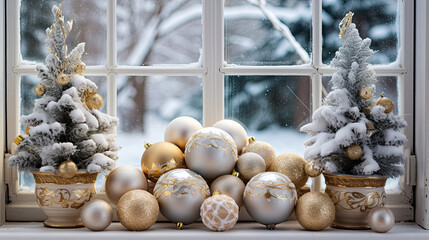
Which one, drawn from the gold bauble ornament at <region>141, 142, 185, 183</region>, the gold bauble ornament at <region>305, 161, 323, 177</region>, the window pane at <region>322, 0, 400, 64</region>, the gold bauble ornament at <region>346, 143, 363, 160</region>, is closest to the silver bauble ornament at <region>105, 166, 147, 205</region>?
the gold bauble ornament at <region>141, 142, 185, 183</region>

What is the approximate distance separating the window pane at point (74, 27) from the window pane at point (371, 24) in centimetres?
85

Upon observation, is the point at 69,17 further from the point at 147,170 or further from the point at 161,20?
the point at 147,170

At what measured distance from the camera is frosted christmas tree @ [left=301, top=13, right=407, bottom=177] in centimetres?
148

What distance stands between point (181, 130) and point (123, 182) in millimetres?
265

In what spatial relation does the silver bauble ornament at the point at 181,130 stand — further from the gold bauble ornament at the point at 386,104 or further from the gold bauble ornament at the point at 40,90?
the gold bauble ornament at the point at 386,104

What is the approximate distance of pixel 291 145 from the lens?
1768mm

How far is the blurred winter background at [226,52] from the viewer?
5.78ft

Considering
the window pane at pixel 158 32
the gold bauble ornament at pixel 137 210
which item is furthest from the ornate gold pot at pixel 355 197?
the window pane at pixel 158 32

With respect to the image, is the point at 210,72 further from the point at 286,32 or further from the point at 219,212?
the point at 219,212

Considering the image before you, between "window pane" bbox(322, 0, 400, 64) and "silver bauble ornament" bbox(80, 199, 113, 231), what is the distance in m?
0.97

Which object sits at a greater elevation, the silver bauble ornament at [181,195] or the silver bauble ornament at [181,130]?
the silver bauble ornament at [181,130]

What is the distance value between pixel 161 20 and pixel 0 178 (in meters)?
0.81

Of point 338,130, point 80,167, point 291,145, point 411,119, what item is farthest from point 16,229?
point 411,119

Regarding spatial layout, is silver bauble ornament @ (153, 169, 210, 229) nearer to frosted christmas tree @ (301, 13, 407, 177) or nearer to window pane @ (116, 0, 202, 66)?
frosted christmas tree @ (301, 13, 407, 177)
